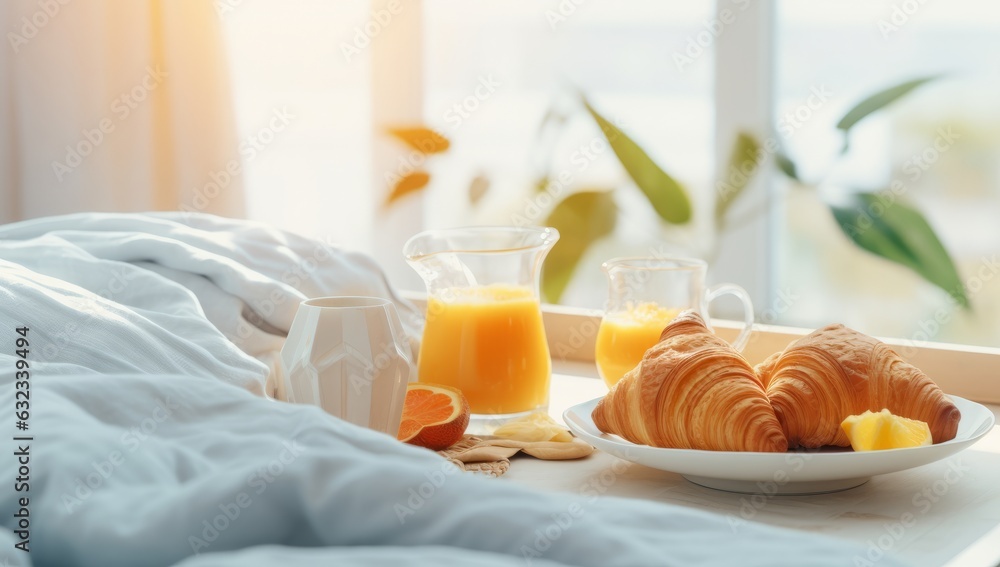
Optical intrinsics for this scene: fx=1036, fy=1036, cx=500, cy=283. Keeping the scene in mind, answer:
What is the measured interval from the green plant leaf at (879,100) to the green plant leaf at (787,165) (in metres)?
0.10

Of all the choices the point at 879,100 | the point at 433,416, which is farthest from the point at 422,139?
the point at 433,416

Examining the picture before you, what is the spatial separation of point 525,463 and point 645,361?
13cm

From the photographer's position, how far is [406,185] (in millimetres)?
1922

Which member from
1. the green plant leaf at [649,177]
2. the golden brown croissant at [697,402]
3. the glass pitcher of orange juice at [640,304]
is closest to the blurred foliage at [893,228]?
the green plant leaf at [649,177]

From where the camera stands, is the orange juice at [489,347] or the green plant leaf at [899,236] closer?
the orange juice at [489,347]

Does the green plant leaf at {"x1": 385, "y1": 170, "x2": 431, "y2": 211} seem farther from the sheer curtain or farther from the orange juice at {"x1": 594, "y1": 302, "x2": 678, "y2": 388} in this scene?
the orange juice at {"x1": 594, "y1": 302, "x2": 678, "y2": 388}

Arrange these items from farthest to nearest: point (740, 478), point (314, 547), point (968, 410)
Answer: point (968, 410), point (740, 478), point (314, 547)

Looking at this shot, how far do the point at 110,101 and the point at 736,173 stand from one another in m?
1.04

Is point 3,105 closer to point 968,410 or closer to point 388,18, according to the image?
point 388,18

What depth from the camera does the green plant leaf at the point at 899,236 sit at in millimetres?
1571

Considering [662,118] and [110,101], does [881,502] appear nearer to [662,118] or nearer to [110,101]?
[662,118]

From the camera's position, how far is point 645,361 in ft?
2.23

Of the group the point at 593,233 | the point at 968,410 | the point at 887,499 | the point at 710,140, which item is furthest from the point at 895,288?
the point at 887,499

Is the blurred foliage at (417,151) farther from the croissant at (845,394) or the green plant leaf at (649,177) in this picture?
the croissant at (845,394)
